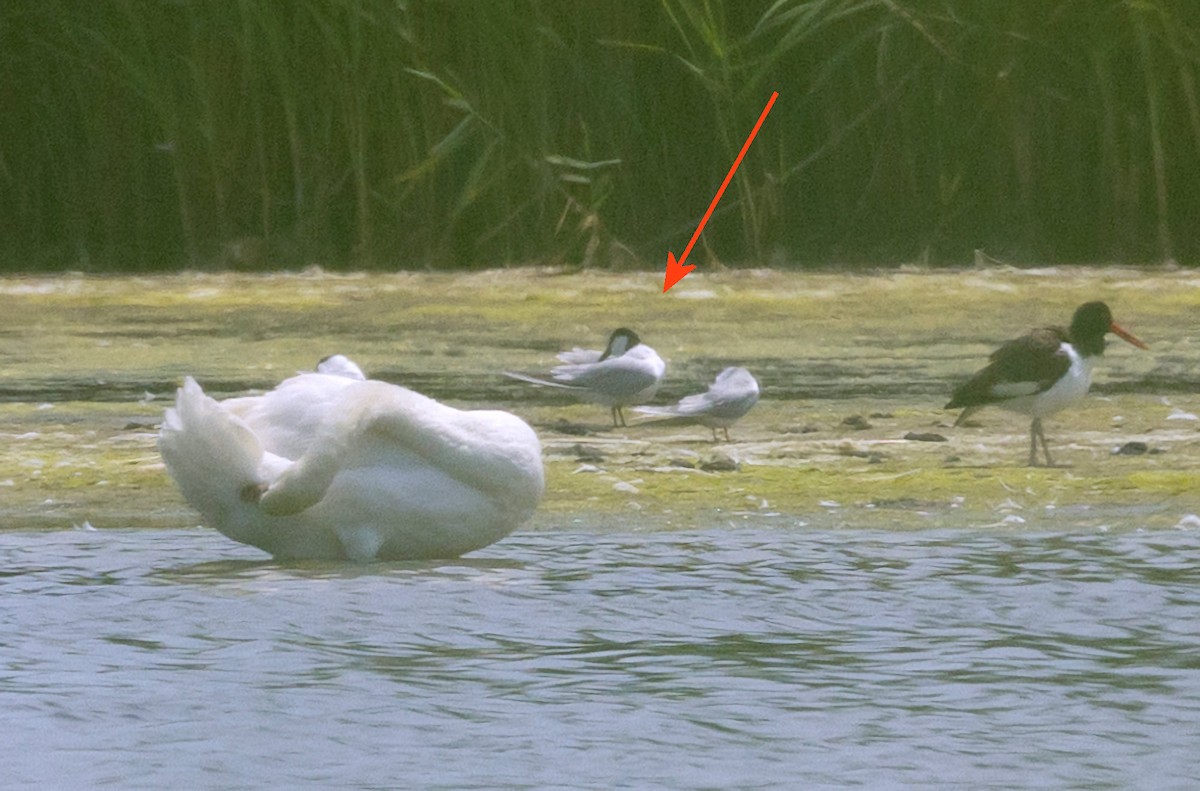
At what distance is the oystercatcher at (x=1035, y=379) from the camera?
25.3 feet

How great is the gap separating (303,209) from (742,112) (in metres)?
2.19

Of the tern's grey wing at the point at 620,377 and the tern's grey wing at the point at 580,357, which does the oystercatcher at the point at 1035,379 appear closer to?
the tern's grey wing at the point at 620,377

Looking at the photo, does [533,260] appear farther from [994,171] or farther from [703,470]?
[703,470]

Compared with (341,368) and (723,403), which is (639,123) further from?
(341,368)

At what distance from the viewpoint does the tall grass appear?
1162cm

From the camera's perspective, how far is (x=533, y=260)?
38.7ft

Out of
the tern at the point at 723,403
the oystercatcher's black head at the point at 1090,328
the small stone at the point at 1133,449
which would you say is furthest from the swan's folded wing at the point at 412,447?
the oystercatcher's black head at the point at 1090,328

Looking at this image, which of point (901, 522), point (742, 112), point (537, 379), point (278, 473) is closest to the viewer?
point (278, 473)

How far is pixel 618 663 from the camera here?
16.1 ft

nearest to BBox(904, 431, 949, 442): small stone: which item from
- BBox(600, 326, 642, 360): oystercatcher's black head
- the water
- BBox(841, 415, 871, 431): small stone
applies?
BBox(841, 415, 871, 431): small stone

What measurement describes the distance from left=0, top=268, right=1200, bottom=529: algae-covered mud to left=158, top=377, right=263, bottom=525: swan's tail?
0.86 meters

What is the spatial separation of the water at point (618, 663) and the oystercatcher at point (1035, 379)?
1.30m

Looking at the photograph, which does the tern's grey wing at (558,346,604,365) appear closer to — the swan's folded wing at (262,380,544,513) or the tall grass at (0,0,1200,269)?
the tall grass at (0,0,1200,269)

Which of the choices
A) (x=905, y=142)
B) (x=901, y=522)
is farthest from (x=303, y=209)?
(x=901, y=522)
